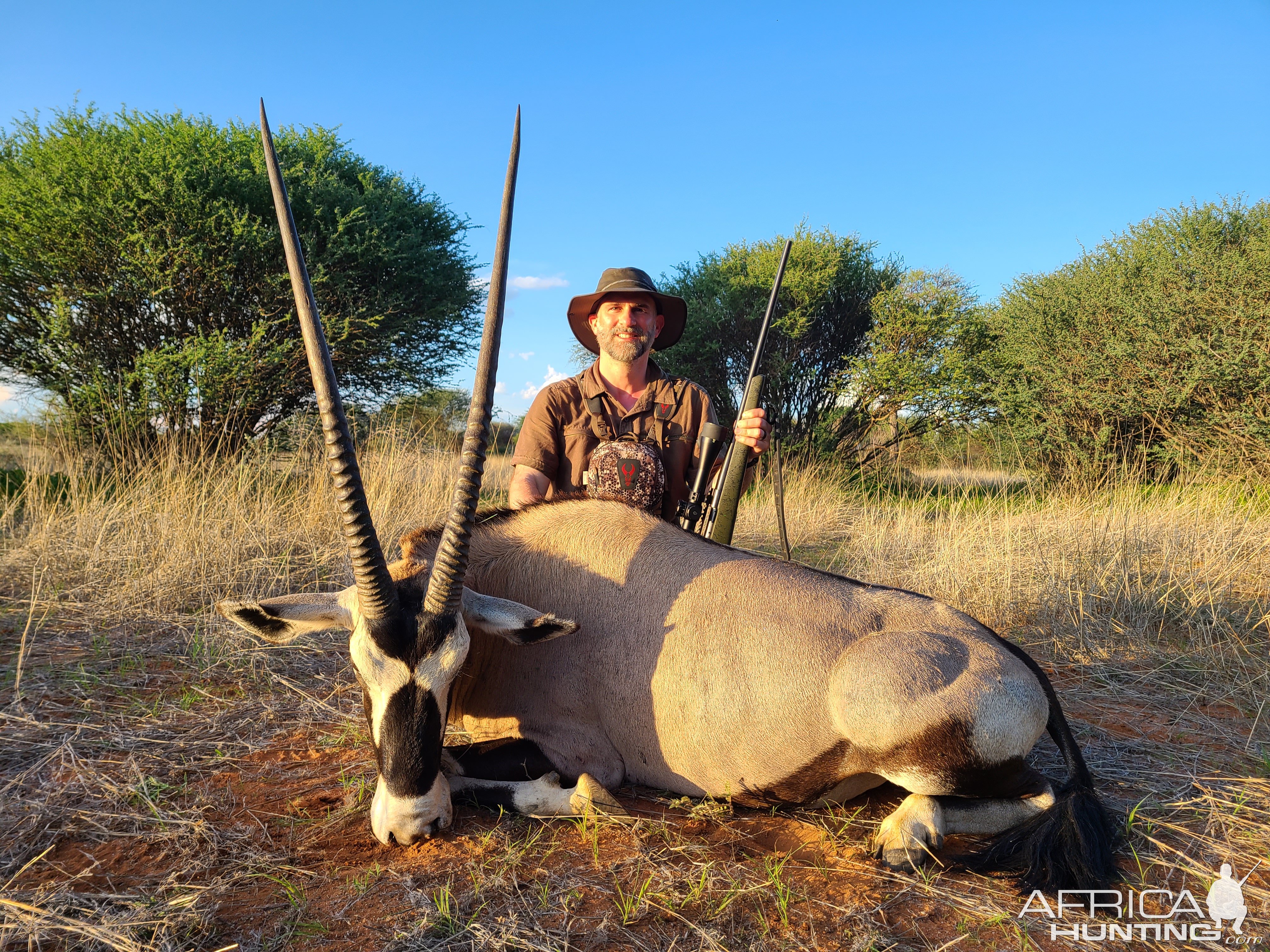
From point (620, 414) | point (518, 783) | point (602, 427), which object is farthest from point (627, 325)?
point (518, 783)

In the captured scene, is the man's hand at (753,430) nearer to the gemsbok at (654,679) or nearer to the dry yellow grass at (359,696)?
the gemsbok at (654,679)

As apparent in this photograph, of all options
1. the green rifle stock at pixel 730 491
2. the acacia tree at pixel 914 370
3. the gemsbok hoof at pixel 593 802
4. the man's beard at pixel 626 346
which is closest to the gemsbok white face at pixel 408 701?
the gemsbok hoof at pixel 593 802

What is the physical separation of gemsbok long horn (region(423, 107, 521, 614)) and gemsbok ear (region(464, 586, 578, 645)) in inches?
7.1

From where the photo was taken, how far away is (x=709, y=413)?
5539mm

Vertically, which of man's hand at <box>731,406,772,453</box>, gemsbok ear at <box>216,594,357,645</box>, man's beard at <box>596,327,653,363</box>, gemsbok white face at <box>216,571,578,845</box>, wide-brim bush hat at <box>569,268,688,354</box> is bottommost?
gemsbok white face at <box>216,571,578,845</box>

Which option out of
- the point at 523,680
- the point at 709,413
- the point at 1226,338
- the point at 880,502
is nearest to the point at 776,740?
the point at 523,680

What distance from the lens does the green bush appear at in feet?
45.7

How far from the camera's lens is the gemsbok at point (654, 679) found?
2.70 m

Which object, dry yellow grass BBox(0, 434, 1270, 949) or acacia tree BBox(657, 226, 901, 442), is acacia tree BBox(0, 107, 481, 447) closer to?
dry yellow grass BBox(0, 434, 1270, 949)

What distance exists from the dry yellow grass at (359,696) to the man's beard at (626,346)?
113 inches

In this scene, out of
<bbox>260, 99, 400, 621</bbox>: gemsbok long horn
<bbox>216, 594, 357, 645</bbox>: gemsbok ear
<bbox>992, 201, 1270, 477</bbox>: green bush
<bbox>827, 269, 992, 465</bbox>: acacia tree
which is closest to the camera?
<bbox>260, 99, 400, 621</bbox>: gemsbok long horn

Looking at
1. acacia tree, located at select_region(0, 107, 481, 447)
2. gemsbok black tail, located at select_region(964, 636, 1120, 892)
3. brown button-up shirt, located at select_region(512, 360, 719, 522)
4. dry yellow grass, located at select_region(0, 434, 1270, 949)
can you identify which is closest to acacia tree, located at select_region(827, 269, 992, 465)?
dry yellow grass, located at select_region(0, 434, 1270, 949)

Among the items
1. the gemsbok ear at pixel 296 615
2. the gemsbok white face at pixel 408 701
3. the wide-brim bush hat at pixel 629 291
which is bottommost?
the gemsbok white face at pixel 408 701

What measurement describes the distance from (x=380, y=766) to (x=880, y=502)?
13088 millimetres
